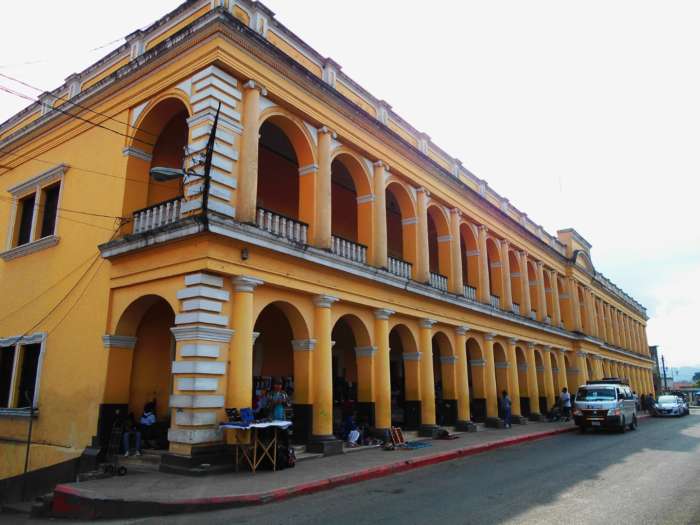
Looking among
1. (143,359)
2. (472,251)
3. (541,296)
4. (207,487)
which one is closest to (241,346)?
(207,487)

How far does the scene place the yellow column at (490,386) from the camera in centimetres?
2097

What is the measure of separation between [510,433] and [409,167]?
33.1 feet

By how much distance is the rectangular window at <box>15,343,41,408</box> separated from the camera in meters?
13.9

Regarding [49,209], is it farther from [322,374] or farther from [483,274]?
[483,274]

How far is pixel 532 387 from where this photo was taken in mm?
25375

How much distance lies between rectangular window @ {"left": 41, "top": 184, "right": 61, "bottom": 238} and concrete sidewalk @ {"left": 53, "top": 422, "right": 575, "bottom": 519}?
333 inches

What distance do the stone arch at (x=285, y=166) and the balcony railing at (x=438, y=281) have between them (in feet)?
17.5

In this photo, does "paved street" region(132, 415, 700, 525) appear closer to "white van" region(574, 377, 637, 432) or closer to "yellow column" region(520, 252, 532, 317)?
"white van" region(574, 377, 637, 432)

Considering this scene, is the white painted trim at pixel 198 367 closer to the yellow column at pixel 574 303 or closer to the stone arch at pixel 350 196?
the stone arch at pixel 350 196

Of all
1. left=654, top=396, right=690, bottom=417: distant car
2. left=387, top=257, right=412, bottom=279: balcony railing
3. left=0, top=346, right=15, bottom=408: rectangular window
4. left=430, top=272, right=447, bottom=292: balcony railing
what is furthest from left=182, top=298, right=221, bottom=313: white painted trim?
left=654, top=396, right=690, bottom=417: distant car

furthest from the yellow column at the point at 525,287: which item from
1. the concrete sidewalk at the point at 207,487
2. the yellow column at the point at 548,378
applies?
the concrete sidewalk at the point at 207,487

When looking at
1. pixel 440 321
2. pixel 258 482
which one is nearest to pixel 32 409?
pixel 258 482

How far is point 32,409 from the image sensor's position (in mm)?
12742

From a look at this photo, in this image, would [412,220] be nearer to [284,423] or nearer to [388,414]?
[388,414]
